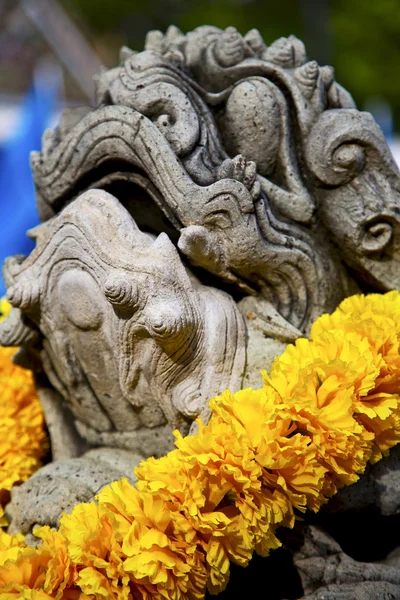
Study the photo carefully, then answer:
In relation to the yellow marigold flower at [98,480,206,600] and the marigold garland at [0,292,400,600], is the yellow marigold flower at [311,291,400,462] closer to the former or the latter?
the marigold garland at [0,292,400,600]

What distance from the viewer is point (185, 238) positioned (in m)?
1.58

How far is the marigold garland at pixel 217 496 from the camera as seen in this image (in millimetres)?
1319

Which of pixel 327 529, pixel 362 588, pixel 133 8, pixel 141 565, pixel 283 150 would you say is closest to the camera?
pixel 141 565

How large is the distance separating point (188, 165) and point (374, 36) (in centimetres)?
970

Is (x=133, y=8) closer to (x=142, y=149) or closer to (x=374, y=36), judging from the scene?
(x=374, y=36)

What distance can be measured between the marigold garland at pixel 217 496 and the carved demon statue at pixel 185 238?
0.63 feet

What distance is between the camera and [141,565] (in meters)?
1.28

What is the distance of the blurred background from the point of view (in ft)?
23.3

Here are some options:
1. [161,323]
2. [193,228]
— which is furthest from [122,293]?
[193,228]

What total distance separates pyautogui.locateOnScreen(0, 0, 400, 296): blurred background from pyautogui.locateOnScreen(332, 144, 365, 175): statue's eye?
4150 millimetres

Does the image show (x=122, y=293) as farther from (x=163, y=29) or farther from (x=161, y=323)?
(x=163, y=29)

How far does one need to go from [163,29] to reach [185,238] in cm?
1033

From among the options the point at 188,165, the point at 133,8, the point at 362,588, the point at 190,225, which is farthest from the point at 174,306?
the point at 133,8

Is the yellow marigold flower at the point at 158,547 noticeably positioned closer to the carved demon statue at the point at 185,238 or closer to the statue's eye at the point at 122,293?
the carved demon statue at the point at 185,238
